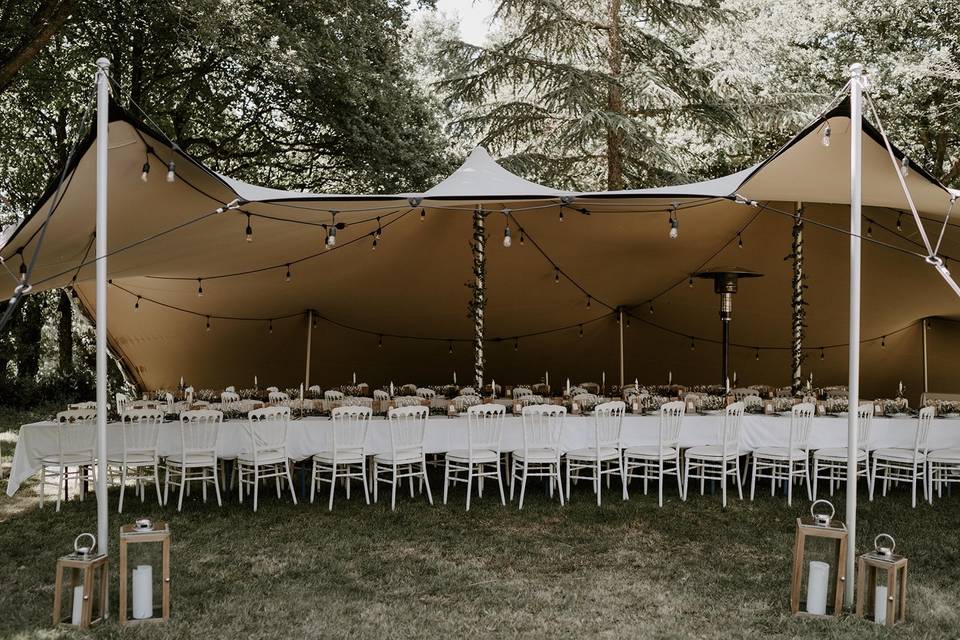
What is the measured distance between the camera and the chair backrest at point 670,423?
7207 millimetres

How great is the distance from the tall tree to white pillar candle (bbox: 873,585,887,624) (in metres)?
10.6

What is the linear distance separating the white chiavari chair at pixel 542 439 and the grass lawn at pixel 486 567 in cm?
31

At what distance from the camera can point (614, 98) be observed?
1453 centimetres

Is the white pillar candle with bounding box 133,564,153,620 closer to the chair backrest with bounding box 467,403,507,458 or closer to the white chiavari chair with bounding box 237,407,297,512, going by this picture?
the white chiavari chair with bounding box 237,407,297,512

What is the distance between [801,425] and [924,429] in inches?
42.9

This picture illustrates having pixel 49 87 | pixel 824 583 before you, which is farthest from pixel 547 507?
pixel 49 87

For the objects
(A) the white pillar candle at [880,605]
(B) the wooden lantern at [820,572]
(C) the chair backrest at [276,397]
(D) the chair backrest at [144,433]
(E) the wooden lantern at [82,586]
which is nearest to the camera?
(E) the wooden lantern at [82,586]

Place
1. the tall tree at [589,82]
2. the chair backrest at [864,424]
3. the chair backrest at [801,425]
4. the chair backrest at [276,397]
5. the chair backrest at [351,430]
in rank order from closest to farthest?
the chair backrest at [351,430] → the chair backrest at [801,425] → the chair backrest at [864,424] → the chair backrest at [276,397] → the tall tree at [589,82]

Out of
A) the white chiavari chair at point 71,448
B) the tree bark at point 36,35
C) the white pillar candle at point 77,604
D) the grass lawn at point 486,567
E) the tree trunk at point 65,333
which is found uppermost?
the tree bark at point 36,35

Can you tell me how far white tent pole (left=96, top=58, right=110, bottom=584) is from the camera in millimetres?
4266

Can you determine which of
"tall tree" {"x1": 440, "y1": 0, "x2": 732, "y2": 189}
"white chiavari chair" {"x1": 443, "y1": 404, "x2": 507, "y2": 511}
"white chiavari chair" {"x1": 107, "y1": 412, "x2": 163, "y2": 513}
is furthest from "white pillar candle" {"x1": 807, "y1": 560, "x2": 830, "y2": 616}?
"tall tree" {"x1": 440, "y1": 0, "x2": 732, "y2": 189}

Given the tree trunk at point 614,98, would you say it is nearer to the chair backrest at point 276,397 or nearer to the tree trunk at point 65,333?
the chair backrest at point 276,397

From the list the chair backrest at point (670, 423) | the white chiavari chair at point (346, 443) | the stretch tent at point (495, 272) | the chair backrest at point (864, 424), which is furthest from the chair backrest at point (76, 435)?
the chair backrest at point (864, 424)

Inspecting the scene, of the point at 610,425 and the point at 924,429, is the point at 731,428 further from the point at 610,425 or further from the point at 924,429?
the point at 924,429
